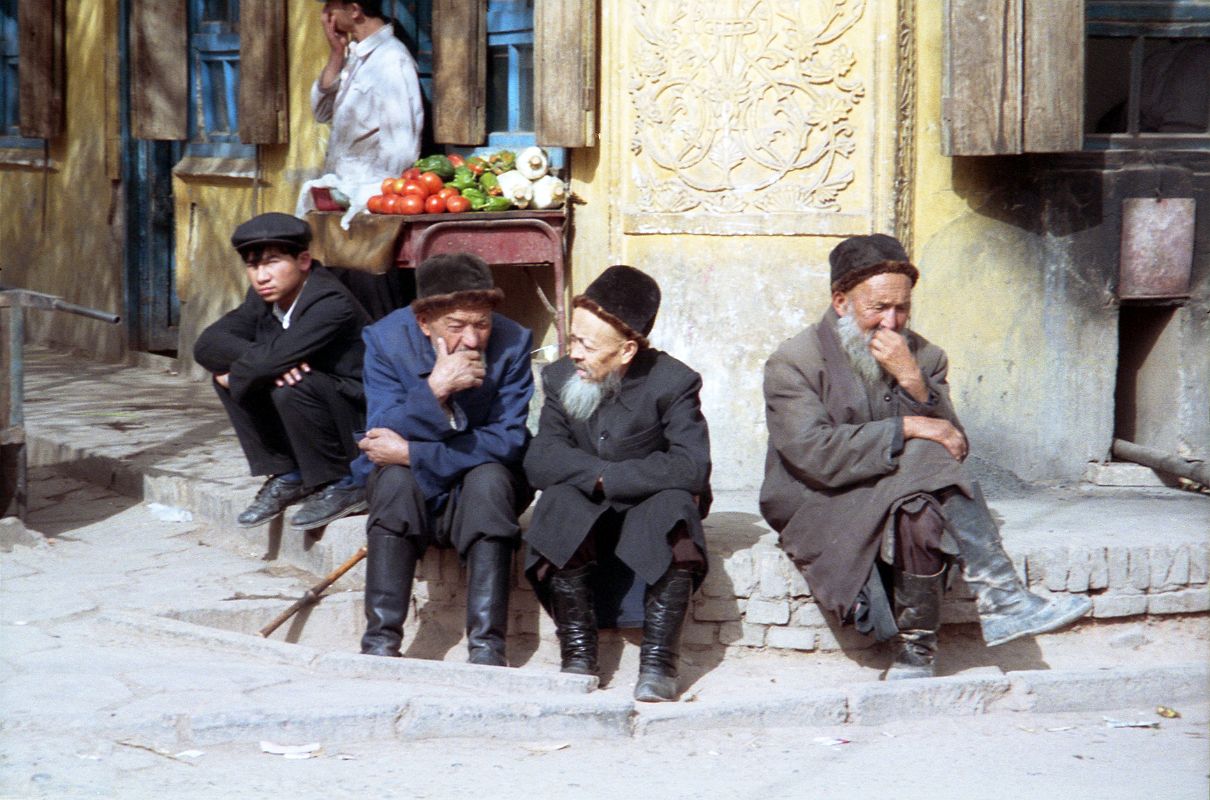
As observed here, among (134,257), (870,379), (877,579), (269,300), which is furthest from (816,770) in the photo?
(134,257)

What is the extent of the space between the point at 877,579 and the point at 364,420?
2.21 meters

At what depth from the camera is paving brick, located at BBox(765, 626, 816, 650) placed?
19.2 feet

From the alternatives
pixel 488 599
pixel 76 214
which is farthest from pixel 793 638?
pixel 76 214

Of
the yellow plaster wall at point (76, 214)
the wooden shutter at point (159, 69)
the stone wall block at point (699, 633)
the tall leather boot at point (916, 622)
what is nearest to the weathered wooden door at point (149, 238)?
the yellow plaster wall at point (76, 214)

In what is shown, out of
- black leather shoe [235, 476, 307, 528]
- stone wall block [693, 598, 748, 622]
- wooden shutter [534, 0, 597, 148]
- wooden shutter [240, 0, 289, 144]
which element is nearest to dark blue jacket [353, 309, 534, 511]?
black leather shoe [235, 476, 307, 528]

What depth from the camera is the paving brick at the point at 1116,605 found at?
19.5 feet

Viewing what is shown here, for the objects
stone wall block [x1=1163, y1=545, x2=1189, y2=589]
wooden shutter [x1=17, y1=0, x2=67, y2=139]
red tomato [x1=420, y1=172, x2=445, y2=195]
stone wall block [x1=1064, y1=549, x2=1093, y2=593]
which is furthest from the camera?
wooden shutter [x1=17, y1=0, x2=67, y2=139]

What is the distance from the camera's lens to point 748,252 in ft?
22.5

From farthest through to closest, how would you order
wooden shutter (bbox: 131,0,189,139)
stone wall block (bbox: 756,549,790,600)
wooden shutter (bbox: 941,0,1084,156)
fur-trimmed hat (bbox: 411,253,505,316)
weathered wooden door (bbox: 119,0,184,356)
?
weathered wooden door (bbox: 119,0,184,356) < wooden shutter (bbox: 131,0,189,139) < wooden shutter (bbox: 941,0,1084,156) < stone wall block (bbox: 756,549,790,600) < fur-trimmed hat (bbox: 411,253,505,316)

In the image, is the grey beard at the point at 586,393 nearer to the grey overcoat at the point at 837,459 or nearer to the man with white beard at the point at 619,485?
the man with white beard at the point at 619,485

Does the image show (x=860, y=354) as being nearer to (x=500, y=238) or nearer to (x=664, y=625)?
(x=664, y=625)

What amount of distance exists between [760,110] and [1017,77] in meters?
1.02

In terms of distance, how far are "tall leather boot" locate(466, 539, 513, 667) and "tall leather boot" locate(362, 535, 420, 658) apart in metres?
0.23

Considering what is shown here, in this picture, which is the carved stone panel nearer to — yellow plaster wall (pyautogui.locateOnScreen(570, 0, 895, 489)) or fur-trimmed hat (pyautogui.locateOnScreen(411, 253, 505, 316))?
yellow plaster wall (pyautogui.locateOnScreen(570, 0, 895, 489))
